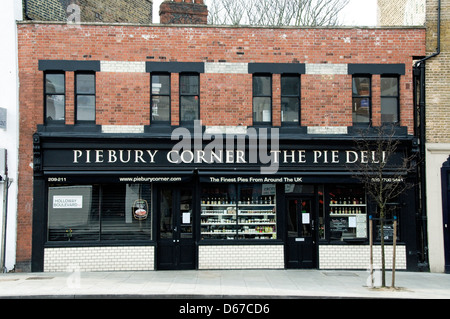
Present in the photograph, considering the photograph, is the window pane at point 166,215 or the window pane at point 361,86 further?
the window pane at point 361,86

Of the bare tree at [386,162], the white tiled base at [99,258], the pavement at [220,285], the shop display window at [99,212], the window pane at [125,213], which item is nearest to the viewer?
the pavement at [220,285]

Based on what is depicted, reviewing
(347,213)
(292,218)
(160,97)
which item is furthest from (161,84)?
(347,213)

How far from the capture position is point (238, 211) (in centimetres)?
1483

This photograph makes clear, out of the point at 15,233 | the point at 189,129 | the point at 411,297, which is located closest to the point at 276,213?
the point at 189,129

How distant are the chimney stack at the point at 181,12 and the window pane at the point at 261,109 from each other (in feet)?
11.5

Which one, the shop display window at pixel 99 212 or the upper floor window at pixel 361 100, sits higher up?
the upper floor window at pixel 361 100

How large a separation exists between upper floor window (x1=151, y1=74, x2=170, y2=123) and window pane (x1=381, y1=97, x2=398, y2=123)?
6.77 metres

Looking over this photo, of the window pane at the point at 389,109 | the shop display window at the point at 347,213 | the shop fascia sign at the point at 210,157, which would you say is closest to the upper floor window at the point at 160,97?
the shop fascia sign at the point at 210,157

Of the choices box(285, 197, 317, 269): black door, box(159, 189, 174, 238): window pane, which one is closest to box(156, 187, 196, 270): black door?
box(159, 189, 174, 238): window pane

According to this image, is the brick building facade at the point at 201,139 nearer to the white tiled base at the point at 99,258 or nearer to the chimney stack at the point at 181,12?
the white tiled base at the point at 99,258

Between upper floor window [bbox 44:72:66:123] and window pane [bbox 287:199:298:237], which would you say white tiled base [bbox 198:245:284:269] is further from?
upper floor window [bbox 44:72:66:123]

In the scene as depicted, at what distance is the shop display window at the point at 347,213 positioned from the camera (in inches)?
585

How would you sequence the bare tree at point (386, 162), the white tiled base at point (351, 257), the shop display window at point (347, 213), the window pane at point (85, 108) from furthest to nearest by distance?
the shop display window at point (347, 213) < the window pane at point (85, 108) < the white tiled base at point (351, 257) < the bare tree at point (386, 162)

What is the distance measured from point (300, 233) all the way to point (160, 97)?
6046mm
